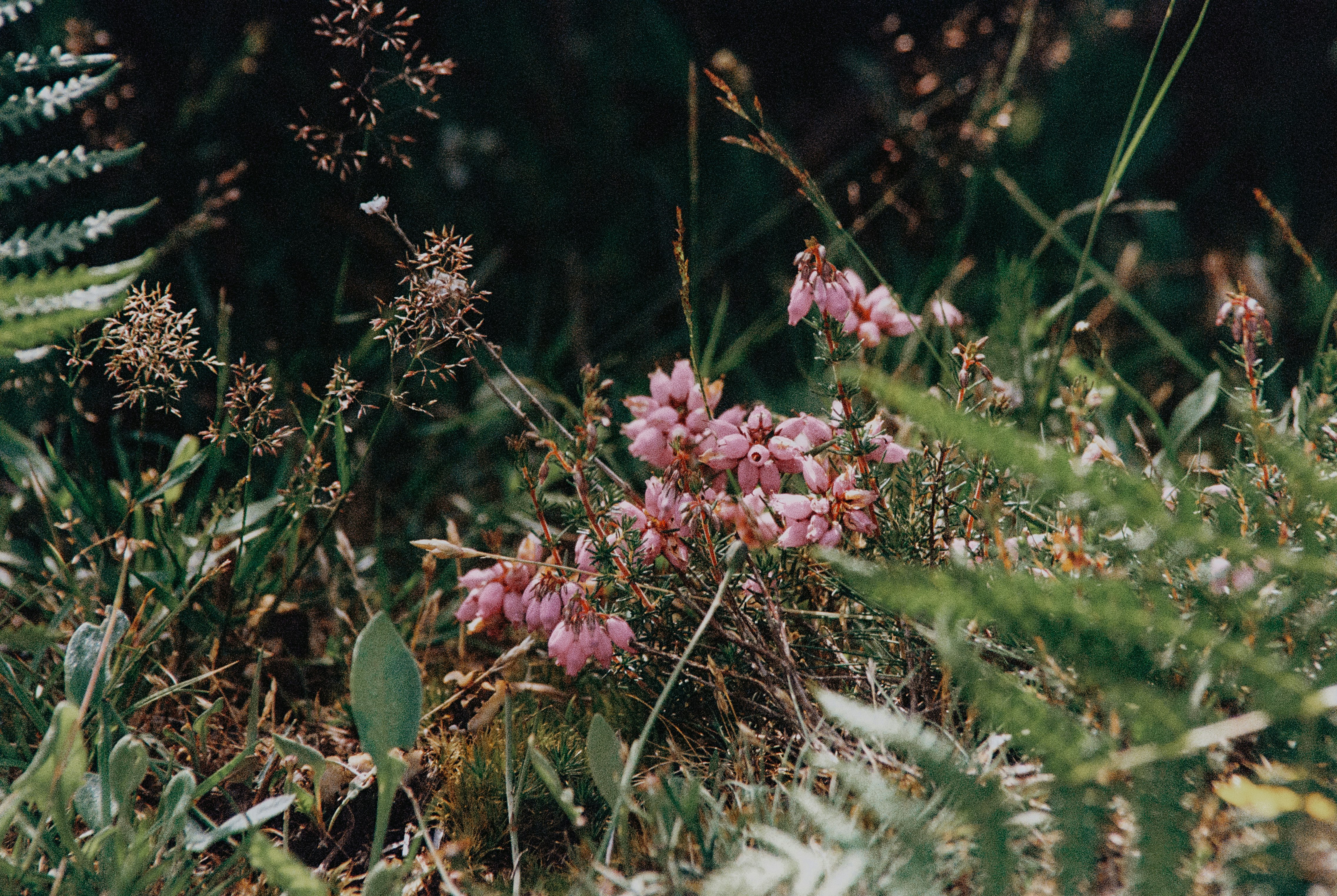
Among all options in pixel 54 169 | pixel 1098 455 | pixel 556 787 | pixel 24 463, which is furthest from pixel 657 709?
pixel 24 463

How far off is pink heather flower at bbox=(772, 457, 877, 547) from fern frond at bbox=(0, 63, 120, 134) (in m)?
0.98

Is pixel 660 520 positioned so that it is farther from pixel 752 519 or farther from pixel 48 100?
pixel 48 100

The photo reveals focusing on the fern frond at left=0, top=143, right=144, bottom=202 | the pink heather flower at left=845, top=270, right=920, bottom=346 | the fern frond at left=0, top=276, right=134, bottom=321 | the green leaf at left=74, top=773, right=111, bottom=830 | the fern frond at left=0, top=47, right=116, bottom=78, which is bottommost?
the green leaf at left=74, top=773, right=111, bottom=830

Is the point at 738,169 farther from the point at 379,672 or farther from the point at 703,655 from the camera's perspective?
the point at 379,672

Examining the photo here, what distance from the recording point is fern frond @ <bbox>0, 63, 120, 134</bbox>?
3.69 ft

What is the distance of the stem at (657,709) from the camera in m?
0.84

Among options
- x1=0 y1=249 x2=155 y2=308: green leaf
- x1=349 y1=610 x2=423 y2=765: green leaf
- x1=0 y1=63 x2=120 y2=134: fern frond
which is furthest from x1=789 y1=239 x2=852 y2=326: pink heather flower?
x1=0 y1=63 x2=120 y2=134: fern frond

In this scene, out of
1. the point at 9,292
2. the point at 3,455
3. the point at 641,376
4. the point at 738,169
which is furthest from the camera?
the point at 738,169

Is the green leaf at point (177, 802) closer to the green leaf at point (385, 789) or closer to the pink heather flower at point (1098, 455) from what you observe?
the green leaf at point (385, 789)

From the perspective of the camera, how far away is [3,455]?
1290 millimetres

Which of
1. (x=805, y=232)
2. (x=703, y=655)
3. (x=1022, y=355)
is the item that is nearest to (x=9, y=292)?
(x=703, y=655)

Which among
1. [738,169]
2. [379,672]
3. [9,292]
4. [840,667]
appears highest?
[9,292]

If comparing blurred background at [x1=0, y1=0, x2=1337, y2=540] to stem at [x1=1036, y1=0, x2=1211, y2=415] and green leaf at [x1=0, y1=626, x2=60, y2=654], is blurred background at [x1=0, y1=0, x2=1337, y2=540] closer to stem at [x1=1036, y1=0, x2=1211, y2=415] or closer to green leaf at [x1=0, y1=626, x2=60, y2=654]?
stem at [x1=1036, y1=0, x2=1211, y2=415]

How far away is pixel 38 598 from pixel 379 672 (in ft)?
2.19
